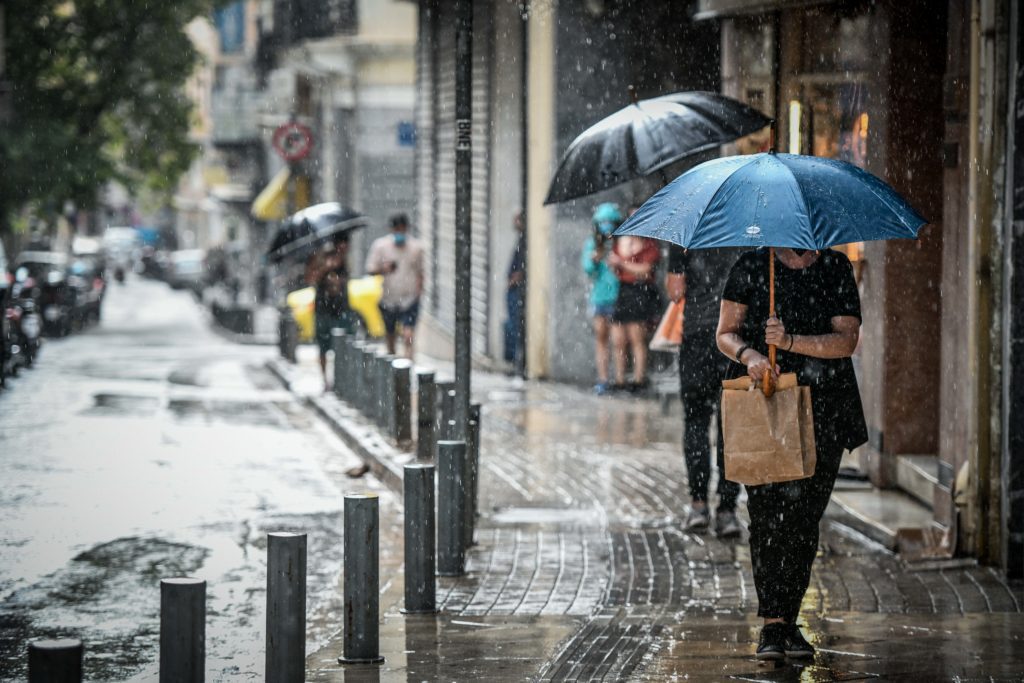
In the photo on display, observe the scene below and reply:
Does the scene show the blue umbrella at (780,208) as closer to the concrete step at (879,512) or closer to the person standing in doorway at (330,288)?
the concrete step at (879,512)

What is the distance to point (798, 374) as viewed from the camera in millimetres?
6605

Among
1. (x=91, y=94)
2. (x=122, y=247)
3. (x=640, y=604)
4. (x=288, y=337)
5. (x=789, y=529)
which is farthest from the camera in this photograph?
(x=122, y=247)

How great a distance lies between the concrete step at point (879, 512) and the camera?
30.6ft

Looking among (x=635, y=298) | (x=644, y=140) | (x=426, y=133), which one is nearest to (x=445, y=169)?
(x=426, y=133)

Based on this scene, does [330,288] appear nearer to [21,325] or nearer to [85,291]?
[21,325]

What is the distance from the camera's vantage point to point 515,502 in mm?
10625

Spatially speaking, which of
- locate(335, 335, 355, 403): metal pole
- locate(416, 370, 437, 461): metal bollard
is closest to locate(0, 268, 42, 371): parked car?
Result: locate(335, 335, 355, 403): metal pole

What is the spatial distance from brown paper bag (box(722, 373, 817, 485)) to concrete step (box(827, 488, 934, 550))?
2793 mm

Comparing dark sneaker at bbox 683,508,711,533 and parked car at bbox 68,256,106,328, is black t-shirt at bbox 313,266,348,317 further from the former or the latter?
parked car at bbox 68,256,106,328

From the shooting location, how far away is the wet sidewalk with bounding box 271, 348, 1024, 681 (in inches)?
261

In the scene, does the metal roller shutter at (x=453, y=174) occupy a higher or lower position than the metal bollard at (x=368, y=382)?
higher

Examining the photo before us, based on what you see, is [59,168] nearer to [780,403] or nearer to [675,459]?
[675,459]

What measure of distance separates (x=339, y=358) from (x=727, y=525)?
7695 mm

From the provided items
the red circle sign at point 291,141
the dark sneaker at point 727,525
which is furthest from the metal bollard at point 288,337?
the dark sneaker at point 727,525
